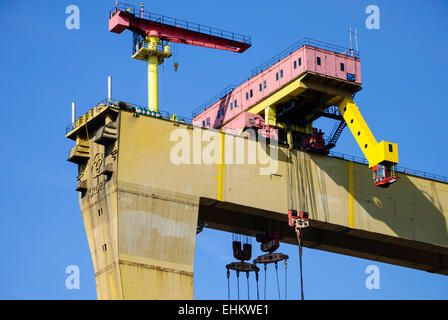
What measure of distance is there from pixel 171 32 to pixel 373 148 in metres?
16.0

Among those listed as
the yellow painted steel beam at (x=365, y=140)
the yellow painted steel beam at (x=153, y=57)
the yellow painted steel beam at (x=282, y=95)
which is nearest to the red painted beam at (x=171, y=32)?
the yellow painted steel beam at (x=153, y=57)

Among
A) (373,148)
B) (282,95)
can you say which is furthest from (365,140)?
(282,95)

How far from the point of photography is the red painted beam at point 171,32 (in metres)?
69.5

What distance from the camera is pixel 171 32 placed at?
235 ft

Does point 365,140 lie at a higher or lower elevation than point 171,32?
lower

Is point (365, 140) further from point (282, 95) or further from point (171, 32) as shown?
point (171, 32)

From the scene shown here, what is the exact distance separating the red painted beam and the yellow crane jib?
9.52 meters

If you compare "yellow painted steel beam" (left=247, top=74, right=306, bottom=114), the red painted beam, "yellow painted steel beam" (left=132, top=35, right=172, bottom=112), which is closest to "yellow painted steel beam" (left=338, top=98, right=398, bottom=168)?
"yellow painted steel beam" (left=247, top=74, right=306, bottom=114)

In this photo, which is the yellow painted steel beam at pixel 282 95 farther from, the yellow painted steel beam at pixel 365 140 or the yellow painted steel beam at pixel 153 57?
the yellow painted steel beam at pixel 153 57

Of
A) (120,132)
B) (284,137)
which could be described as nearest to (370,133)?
(284,137)

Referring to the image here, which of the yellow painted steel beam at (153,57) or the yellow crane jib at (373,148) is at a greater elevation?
the yellow painted steel beam at (153,57)

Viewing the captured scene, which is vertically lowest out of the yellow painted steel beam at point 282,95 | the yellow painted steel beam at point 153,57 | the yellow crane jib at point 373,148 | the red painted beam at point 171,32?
the yellow crane jib at point 373,148

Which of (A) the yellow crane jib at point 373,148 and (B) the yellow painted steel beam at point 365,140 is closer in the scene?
(A) the yellow crane jib at point 373,148

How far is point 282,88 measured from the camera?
6875cm
